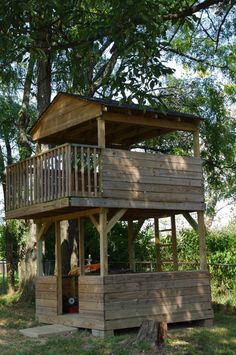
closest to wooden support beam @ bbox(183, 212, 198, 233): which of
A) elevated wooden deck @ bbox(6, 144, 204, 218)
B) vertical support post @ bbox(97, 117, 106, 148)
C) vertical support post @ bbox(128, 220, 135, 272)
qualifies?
elevated wooden deck @ bbox(6, 144, 204, 218)

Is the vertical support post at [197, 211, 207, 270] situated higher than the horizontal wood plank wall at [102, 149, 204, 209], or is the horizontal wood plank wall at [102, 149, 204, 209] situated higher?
the horizontal wood plank wall at [102, 149, 204, 209]

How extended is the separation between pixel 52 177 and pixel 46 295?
3.67 m

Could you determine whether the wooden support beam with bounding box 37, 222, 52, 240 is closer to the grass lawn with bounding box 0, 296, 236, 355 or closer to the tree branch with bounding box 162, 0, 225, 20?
the grass lawn with bounding box 0, 296, 236, 355

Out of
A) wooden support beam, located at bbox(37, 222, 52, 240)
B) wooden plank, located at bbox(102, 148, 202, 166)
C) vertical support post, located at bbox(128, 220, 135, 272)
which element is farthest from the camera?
vertical support post, located at bbox(128, 220, 135, 272)

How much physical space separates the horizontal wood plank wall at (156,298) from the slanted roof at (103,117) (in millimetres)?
3814

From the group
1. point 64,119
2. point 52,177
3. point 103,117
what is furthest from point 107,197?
point 64,119

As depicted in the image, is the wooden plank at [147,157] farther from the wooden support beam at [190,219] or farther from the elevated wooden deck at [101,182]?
the wooden support beam at [190,219]

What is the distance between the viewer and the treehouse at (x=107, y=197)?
1295 cm

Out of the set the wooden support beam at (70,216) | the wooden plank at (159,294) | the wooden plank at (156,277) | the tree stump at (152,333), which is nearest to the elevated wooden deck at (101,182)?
the wooden support beam at (70,216)

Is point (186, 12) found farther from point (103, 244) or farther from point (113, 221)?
point (103, 244)

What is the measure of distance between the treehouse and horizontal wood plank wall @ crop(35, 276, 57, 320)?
3 cm

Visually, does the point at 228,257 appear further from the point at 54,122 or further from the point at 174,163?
the point at 54,122

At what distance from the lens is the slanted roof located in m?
13.7

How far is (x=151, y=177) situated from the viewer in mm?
14203
